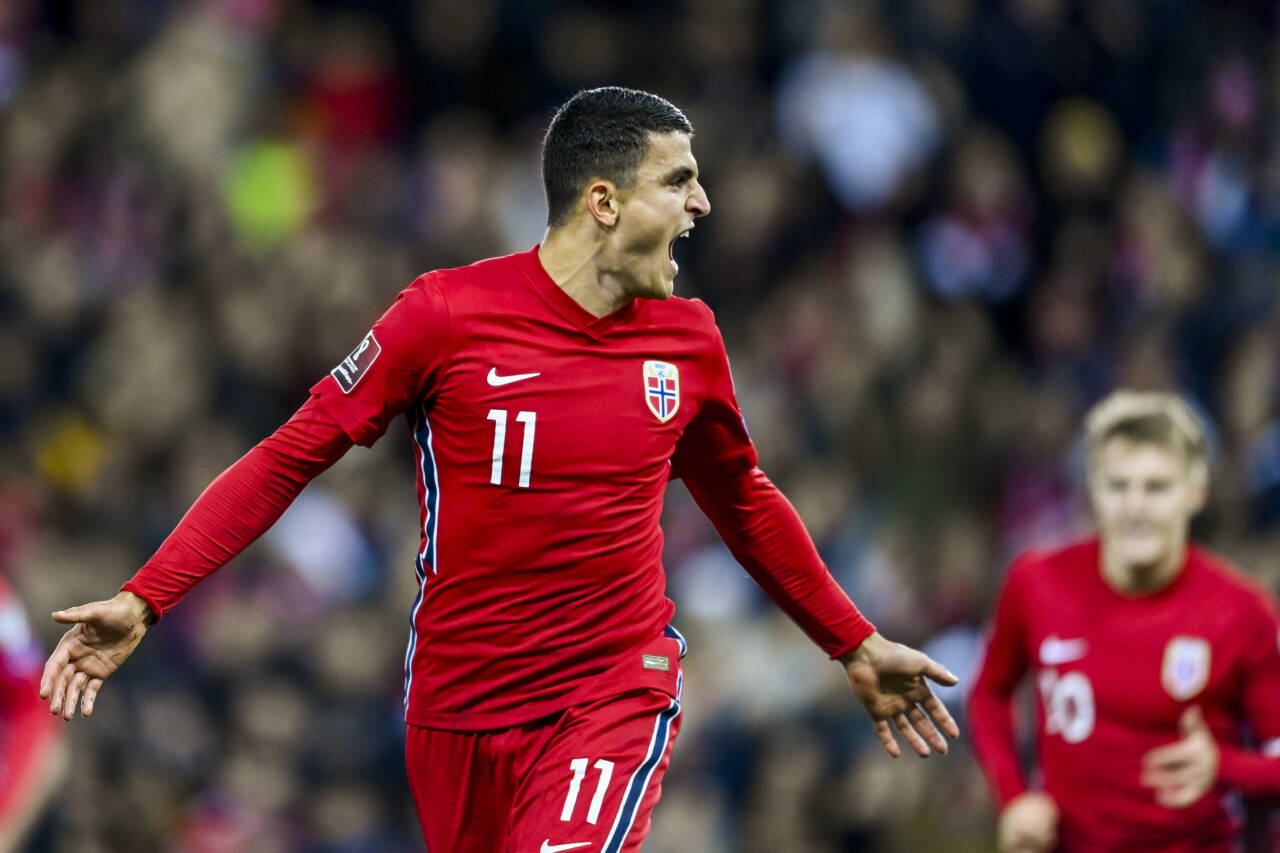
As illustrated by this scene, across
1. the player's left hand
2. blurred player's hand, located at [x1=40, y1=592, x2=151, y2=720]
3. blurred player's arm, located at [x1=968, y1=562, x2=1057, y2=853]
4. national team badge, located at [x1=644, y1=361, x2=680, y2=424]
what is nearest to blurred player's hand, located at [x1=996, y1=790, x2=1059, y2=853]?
blurred player's arm, located at [x1=968, y1=562, x2=1057, y2=853]

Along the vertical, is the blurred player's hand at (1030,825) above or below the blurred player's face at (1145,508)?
below

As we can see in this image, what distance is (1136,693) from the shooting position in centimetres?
582

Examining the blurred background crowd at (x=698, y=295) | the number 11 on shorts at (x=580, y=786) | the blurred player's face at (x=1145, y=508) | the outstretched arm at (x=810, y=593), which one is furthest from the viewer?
the blurred background crowd at (x=698, y=295)

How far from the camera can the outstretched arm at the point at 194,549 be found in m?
4.44

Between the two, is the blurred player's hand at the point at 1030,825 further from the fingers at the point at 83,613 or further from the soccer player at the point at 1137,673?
the fingers at the point at 83,613

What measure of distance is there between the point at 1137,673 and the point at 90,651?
2972mm

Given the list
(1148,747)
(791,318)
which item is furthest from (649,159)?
(791,318)

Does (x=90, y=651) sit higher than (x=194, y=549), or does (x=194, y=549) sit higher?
(x=194, y=549)

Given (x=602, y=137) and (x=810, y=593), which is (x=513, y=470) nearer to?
Answer: (x=602, y=137)

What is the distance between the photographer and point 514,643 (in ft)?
15.8

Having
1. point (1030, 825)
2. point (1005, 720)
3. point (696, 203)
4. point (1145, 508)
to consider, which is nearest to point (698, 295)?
point (1005, 720)

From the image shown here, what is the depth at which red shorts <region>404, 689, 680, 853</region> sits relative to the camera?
464 cm

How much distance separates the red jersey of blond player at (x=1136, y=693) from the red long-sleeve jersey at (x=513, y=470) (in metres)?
1.50

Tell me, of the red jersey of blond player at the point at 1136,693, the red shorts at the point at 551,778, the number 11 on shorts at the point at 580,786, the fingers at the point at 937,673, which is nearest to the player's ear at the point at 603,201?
the red shorts at the point at 551,778
